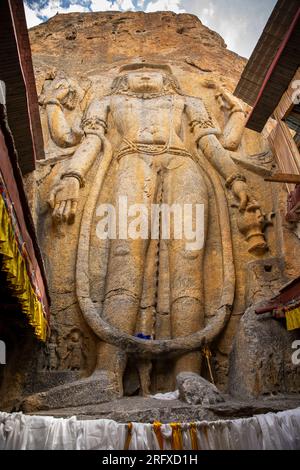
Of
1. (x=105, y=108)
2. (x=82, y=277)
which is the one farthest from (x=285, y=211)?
(x=105, y=108)

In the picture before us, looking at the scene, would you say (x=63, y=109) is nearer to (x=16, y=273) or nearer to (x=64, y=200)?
(x=64, y=200)

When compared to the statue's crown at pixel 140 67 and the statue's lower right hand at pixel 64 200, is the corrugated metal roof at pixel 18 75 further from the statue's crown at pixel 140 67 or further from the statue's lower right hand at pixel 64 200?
the statue's crown at pixel 140 67

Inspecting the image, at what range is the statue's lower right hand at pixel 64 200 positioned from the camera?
26.6 ft

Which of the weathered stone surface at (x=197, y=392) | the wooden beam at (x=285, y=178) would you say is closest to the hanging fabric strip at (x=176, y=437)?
the weathered stone surface at (x=197, y=392)

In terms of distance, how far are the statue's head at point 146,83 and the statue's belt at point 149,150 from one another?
2.08m

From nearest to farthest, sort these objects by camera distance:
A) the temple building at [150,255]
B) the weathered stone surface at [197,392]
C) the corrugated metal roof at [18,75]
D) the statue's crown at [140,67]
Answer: the temple building at [150,255]
the weathered stone surface at [197,392]
the corrugated metal roof at [18,75]
the statue's crown at [140,67]

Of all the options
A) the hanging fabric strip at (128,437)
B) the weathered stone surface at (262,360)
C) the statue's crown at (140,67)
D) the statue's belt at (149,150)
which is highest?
the statue's crown at (140,67)

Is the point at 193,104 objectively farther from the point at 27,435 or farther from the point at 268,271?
the point at 27,435

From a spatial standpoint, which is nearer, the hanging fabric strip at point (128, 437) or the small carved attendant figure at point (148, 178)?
the hanging fabric strip at point (128, 437)

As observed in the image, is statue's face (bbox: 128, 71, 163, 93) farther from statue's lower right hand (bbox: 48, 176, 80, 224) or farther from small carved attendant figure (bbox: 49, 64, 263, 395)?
statue's lower right hand (bbox: 48, 176, 80, 224)

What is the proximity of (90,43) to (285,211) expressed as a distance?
9.10 metres

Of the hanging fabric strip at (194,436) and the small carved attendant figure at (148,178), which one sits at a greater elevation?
the small carved attendant figure at (148,178)

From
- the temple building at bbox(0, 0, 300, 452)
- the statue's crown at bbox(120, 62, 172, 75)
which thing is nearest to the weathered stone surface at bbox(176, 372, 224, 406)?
the temple building at bbox(0, 0, 300, 452)

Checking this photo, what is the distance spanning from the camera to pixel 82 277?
24.8 ft
